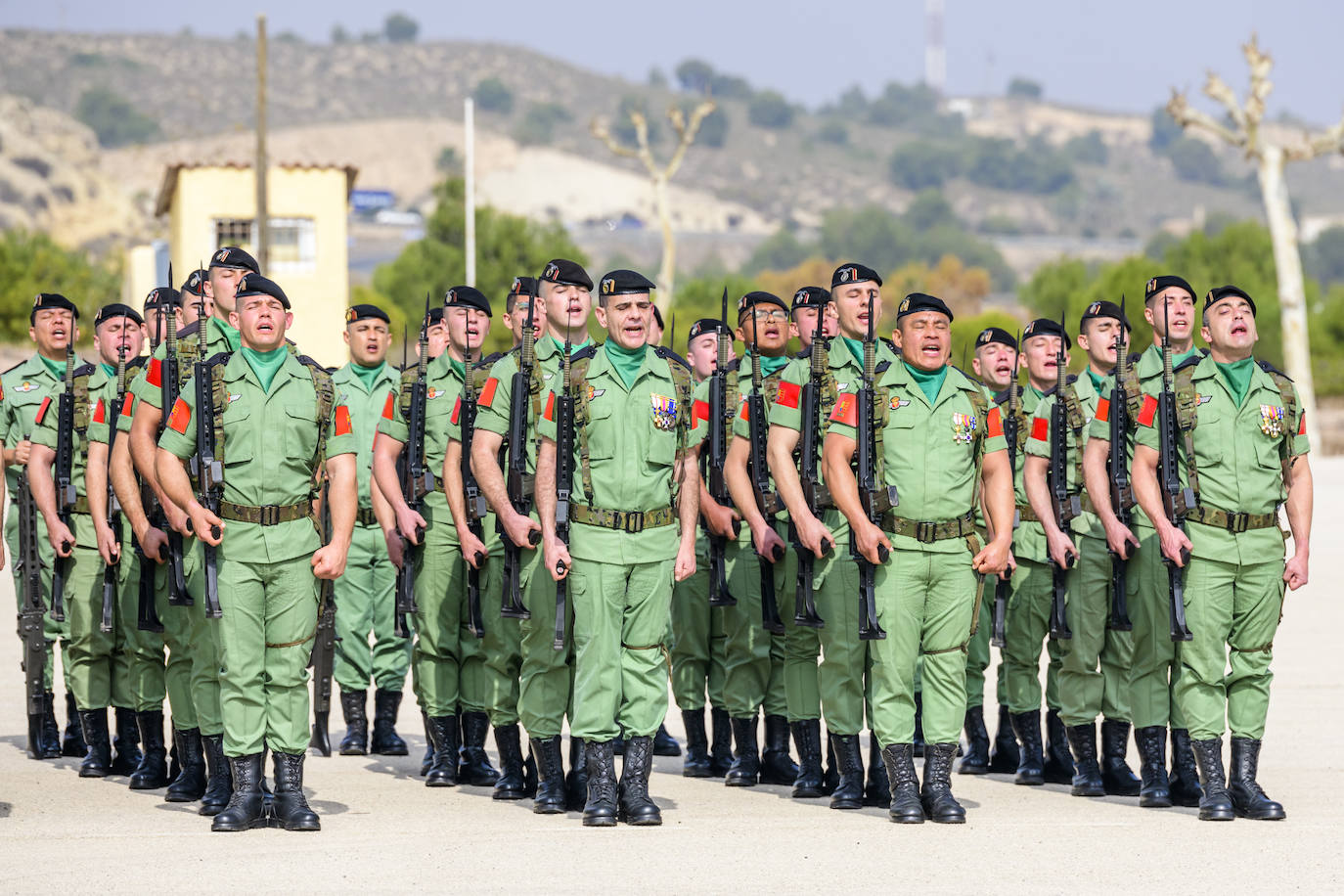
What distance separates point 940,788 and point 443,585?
267 cm

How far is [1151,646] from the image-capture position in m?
8.80

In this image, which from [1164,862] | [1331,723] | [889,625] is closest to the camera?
[1164,862]

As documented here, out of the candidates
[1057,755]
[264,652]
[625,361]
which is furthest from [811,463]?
[264,652]

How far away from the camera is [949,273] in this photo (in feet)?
365

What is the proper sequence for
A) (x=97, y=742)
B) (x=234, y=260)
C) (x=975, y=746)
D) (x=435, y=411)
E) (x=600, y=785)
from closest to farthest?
(x=600, y=785), (x=234, y=260), (x=97, y=742), (x=435, y=411), (x=975, y=746)

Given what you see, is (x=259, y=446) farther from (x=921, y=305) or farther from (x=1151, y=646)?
(x=1151, y=646)

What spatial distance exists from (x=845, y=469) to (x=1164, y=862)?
6.74 ft

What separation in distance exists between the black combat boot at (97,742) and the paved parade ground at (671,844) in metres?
0.12

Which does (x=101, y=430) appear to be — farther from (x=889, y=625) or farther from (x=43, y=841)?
(x=889, y=625)

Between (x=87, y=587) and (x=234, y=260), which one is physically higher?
(x=234, y=260)

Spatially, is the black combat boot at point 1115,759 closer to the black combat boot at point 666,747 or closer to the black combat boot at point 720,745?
the black combat boot at point 720,745

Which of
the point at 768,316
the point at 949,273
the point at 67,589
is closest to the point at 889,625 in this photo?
the point at 768,316

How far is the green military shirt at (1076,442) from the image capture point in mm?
9453

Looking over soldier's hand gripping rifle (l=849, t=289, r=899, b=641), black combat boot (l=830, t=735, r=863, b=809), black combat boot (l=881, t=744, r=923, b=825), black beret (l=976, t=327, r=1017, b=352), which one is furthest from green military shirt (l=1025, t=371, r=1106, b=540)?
black combat boot (l=881, t=744, r=923, b=825)
